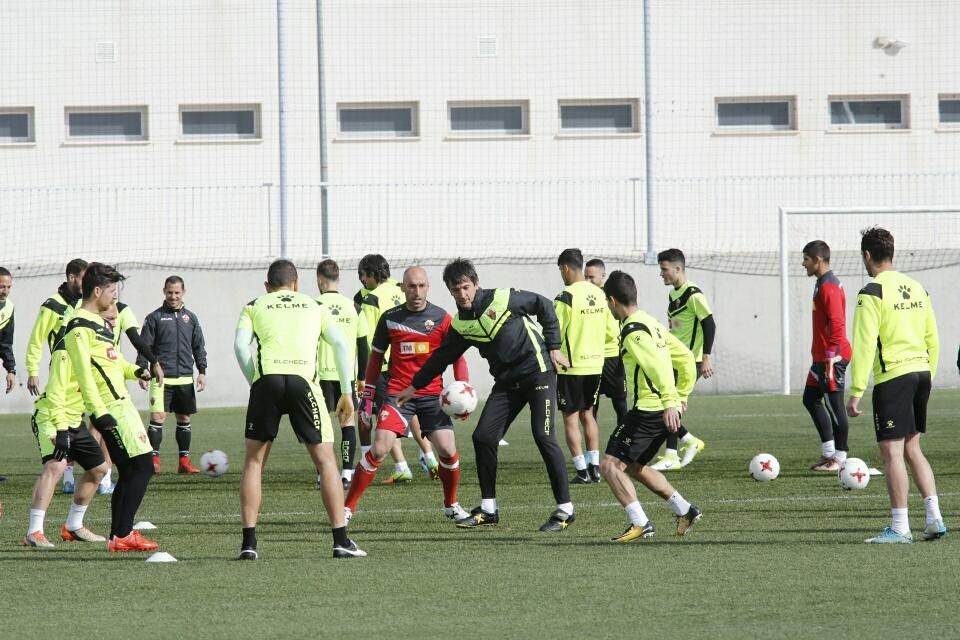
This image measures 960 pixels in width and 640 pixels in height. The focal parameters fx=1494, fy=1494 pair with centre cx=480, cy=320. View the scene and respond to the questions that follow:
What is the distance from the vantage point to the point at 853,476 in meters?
11.9

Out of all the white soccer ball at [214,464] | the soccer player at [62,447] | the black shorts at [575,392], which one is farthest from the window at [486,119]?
the soccer player at [62,447]

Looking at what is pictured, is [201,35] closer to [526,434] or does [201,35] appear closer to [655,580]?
[526,434]

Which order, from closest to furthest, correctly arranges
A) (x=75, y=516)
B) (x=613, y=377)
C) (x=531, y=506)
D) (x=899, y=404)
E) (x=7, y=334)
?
(x=899, y=404)
(x=75, y=516)
(x=531, y=506)
(x=613, y=377)
(x=7, y=334)

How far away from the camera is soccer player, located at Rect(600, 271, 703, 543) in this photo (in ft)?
31.0

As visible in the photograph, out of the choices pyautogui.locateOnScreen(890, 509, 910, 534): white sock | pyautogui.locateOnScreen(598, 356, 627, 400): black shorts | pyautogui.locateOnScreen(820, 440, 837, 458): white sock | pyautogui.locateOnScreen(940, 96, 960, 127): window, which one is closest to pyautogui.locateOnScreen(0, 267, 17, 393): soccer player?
pyautogui.locateOnScreen(598, 356, 627, 400): black shorts

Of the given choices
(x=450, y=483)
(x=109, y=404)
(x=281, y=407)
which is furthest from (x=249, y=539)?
(x=450, y=483)

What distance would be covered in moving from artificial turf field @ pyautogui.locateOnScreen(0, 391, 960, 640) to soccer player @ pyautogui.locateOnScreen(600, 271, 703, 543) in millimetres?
216

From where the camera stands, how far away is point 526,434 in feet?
61.5

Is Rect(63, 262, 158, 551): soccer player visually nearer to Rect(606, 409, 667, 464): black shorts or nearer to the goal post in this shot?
Rect(606, 409, 667, 464): black shorts

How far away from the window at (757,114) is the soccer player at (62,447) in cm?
1942

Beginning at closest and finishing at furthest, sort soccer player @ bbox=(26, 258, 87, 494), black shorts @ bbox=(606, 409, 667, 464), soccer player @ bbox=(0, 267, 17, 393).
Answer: black shorts @ bbox=(606, 409, 667, 464) → soccer player @ bbox=(26, 258, 87, 494) → soccer player @ bbox=(0, 267, 17, 393)

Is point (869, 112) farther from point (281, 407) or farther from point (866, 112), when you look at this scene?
point (281, 407)

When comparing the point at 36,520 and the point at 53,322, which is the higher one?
the point at 53,322

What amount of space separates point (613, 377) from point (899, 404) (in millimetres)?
5301
